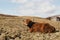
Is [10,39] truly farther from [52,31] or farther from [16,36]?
[52,31]

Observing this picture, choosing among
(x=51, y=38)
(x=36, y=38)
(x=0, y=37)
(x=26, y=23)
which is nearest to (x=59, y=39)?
(x=51, y=38)

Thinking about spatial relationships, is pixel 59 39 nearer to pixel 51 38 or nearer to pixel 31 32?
pixel 51 38

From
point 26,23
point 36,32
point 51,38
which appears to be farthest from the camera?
point 26,23

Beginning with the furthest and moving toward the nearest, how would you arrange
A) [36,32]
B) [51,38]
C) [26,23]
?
[26,23]
[36,32]
[51,38]

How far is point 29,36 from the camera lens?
12.7m

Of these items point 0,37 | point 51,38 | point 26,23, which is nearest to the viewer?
point 0,37

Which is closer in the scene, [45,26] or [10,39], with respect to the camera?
[10,39]

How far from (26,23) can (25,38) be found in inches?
259

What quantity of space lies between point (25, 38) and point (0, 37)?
1630 millimetres

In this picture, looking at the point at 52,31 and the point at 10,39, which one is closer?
the point at 10,39

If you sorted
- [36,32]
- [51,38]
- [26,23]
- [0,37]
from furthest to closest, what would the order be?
[26,23] → [36,32] → [51,38] → [0,37]

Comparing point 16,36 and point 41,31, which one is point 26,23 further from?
point 16,36

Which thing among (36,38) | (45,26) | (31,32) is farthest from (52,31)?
(36,38)

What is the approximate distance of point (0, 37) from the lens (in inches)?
454
